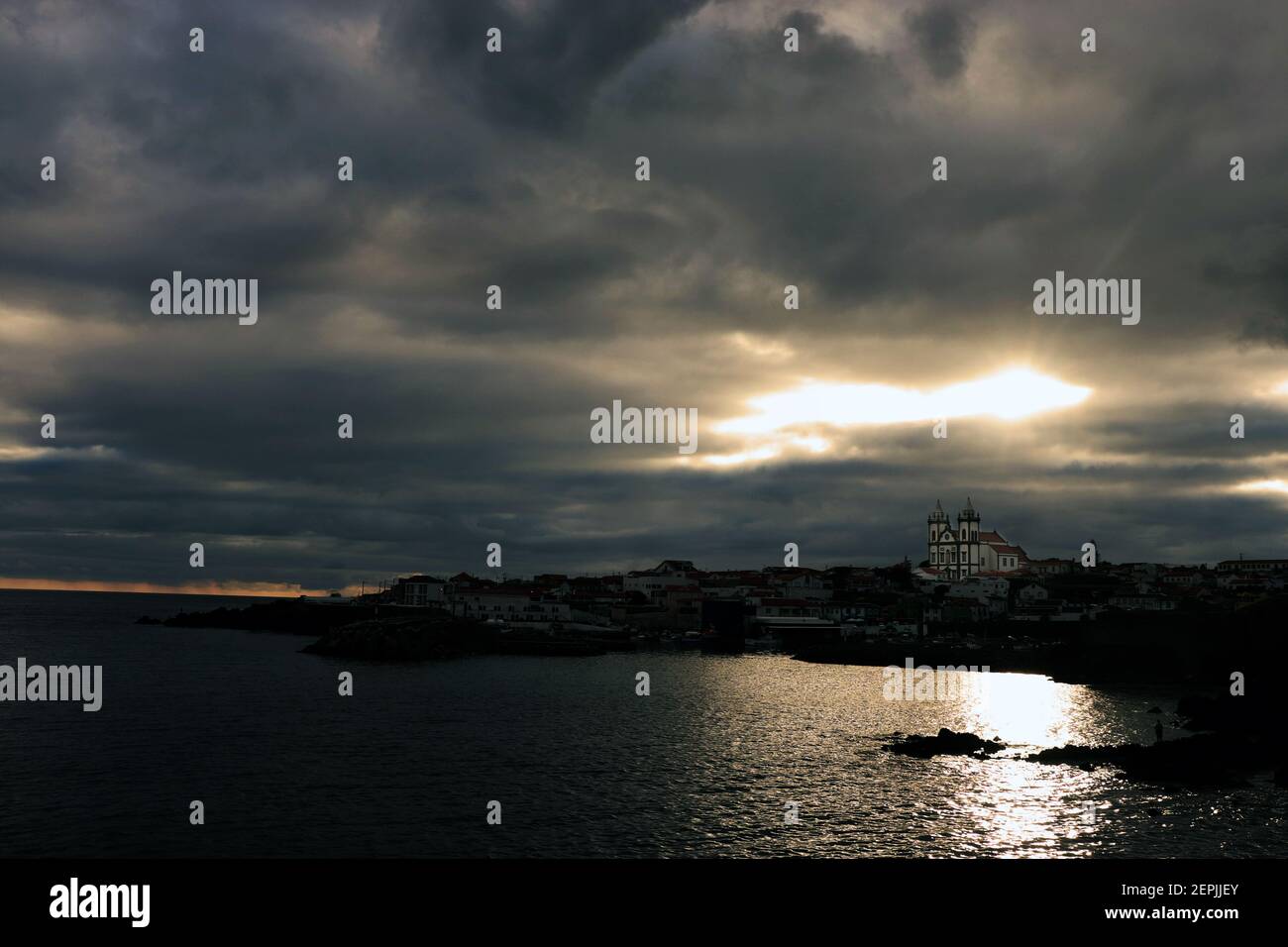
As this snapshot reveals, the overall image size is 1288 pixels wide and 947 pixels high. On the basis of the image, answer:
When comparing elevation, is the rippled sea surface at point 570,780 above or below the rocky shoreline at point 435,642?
above

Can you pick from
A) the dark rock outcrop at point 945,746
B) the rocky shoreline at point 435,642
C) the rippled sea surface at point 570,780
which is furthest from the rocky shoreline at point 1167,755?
the rocky shoreline at point 435,642

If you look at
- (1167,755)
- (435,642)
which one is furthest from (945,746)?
(435,642)

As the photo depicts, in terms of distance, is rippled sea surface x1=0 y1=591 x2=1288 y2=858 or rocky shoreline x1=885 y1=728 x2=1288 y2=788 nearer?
rippled sea surface x1=0 y1=591 x2=1288 y2=858

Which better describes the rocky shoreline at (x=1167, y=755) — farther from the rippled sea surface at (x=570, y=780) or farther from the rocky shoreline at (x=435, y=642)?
the rocky shoreline at (x=435, y=642)

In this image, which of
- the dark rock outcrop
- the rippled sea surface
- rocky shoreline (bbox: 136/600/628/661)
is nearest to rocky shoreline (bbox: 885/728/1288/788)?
the dark rock outcrop

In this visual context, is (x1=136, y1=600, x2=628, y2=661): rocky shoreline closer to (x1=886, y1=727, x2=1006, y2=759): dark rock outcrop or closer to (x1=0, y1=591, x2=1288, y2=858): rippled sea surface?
(x1=0, y1=591, x2=1288, y2=858): rippled sea surface

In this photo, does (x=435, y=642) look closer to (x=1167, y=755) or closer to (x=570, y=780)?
(x=570, y=780)

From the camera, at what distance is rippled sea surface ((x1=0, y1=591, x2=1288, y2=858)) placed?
105ft

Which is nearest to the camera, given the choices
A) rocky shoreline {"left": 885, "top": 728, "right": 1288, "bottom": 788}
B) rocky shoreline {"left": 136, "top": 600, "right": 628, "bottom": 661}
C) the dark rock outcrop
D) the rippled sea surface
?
the rippled sea surface

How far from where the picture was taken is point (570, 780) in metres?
42.2

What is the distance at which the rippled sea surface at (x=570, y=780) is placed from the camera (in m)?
31.9
